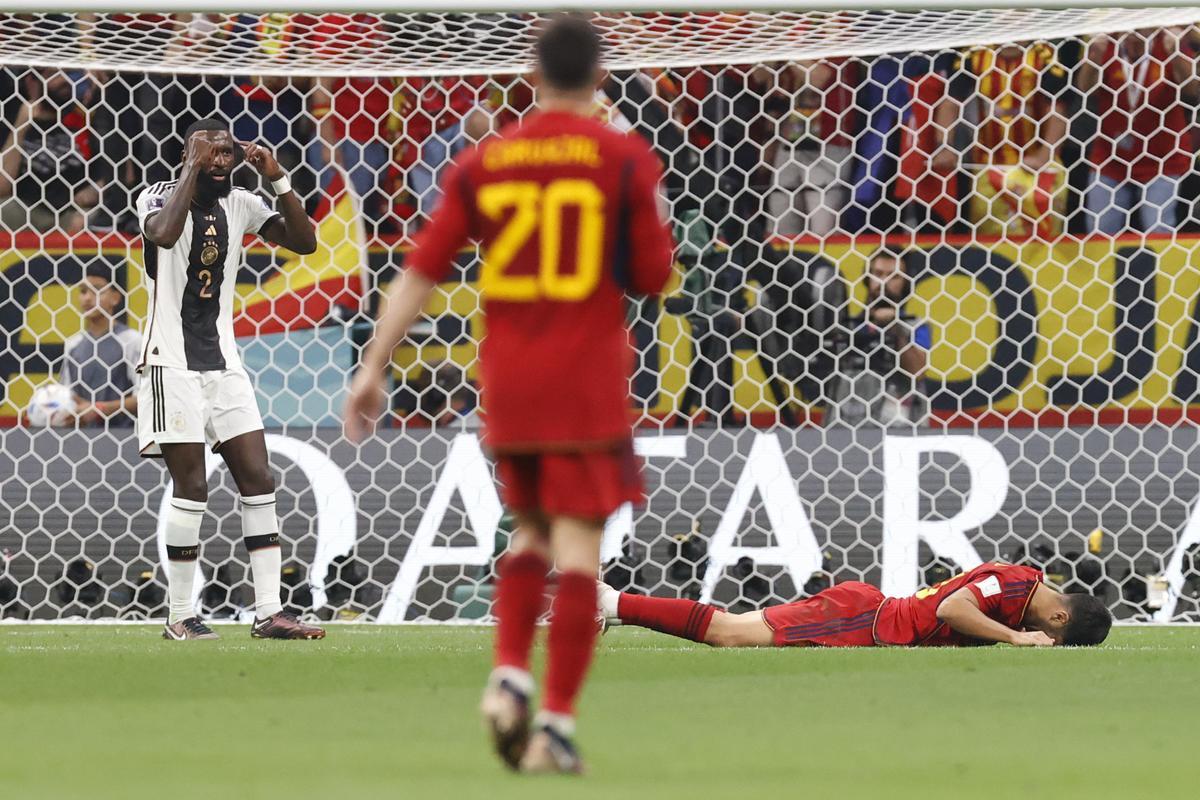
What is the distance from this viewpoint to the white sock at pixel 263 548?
669cm

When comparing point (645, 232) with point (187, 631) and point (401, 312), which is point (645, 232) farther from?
point (187, 631)

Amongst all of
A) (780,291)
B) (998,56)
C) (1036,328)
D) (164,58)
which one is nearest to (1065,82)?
(998,56)

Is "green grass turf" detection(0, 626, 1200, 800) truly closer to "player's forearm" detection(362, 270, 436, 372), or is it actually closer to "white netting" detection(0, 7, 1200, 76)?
"player's forearm" detection(362, 270, 436, 372)

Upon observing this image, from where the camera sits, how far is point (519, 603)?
10.9 feet

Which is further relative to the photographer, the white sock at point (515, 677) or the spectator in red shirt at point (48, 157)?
the spectator in red shirt at point (48, 157)

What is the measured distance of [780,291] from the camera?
8914 mm

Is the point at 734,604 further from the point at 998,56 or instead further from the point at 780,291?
the point at 998,56

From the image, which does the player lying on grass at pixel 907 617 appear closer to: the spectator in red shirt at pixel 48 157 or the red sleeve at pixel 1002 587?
the red sleeve at pixel 1002 587

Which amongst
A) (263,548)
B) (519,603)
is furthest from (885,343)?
(519,603)

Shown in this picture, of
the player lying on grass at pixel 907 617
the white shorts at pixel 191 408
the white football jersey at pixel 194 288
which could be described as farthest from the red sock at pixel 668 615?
the white football jersey at pixel 194 288

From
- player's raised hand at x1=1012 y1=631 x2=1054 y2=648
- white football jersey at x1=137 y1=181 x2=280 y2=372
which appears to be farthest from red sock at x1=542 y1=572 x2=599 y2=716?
white football jersey at x1=137 y1=181 x2=280 y2=372

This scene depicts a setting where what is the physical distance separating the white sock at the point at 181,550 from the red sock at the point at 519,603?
138 inches

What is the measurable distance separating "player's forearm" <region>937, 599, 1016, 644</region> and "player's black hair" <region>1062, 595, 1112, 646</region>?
0.28 metres

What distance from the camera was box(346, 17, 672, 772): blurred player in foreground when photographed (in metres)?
3.29
